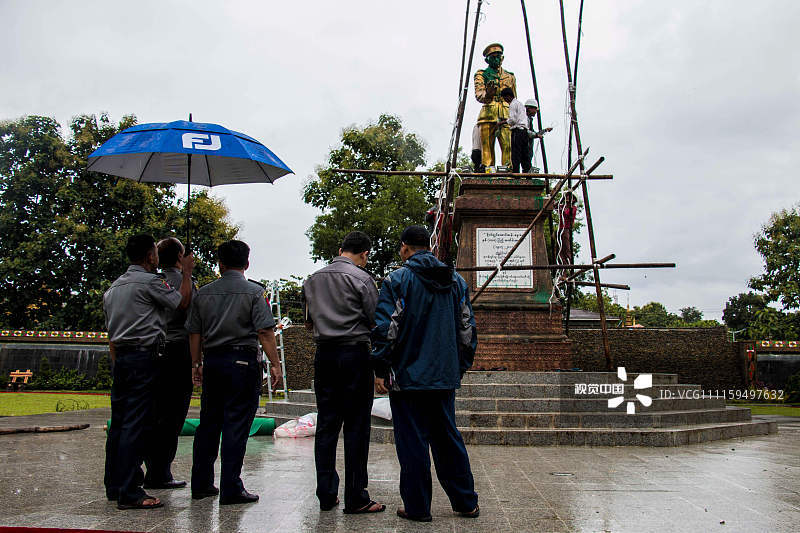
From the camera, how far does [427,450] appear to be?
3.94 meters

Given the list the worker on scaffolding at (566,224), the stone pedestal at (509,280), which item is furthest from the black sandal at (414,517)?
the worker on scaffolding at (566,224)

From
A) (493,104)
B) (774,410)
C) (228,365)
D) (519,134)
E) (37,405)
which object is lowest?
(774,410)

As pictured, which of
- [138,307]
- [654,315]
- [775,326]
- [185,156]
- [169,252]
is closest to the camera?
[138,307]

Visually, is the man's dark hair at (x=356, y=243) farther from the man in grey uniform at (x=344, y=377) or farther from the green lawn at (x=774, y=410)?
the green lawn at (x=774, y=410)

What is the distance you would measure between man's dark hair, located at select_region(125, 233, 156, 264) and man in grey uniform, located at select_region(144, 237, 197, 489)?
1.11 feet

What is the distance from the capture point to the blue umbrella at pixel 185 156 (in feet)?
16.2

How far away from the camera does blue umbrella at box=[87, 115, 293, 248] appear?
→ 494 centimetres

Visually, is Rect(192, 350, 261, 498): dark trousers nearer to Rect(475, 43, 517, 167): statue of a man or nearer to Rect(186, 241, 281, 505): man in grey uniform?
Rect(186, 241, 281, 505): man in grey uniform

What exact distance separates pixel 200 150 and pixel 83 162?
2723cm

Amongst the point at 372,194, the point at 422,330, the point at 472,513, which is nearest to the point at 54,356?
the point at 372,194

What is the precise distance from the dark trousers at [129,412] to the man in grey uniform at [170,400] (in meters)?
0.33

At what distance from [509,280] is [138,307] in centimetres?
758

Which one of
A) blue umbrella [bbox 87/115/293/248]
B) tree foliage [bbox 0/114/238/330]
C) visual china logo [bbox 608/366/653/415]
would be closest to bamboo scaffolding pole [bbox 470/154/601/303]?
visual china logo [bbox 608/366/653/415]

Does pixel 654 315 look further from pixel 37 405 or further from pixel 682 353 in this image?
pixel 37 405
